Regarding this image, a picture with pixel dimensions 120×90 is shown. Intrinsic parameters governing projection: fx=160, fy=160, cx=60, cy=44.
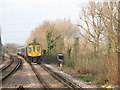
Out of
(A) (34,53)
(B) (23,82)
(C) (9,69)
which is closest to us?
(B) (23,82)

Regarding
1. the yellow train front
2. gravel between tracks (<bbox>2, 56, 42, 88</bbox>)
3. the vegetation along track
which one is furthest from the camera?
the yellow train front

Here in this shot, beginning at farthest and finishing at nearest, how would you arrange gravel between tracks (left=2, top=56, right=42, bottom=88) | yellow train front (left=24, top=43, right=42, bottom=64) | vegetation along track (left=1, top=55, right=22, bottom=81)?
yellow train front (left=24, top=43, right=42, bottom=64), vegetation along track (left=1, top=55, right=22, bottom=81), gravel between tracks (left=2, top=56, right=42, bottom=88)

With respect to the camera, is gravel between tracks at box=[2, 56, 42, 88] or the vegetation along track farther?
the vegetation along track

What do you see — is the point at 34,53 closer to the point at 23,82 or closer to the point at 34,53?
the point at 34,53

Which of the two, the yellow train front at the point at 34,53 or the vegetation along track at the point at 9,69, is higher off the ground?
the yellow train front at the point at 34,53

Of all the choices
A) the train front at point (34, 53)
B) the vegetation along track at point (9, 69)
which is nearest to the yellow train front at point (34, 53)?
the train front at point (34, 53)

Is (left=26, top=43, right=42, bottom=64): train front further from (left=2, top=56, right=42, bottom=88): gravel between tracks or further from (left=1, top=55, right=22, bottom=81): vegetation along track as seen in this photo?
(left=2, top=56, right=42, bottom=88): gravel between tracks

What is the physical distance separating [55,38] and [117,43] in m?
25.1

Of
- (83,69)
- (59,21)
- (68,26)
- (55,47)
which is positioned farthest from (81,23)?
(59,21)

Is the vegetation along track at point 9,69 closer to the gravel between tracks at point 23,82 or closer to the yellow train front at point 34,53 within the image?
the gravel between tracks at point 23,82

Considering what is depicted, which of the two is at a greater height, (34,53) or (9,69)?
(34,53)

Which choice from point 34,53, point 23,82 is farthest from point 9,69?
point 23,82

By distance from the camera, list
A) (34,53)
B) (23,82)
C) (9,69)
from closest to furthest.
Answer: (23,82)
(9,69)
(34,53)

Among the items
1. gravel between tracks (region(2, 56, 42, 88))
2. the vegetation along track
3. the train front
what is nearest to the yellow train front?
the train front
